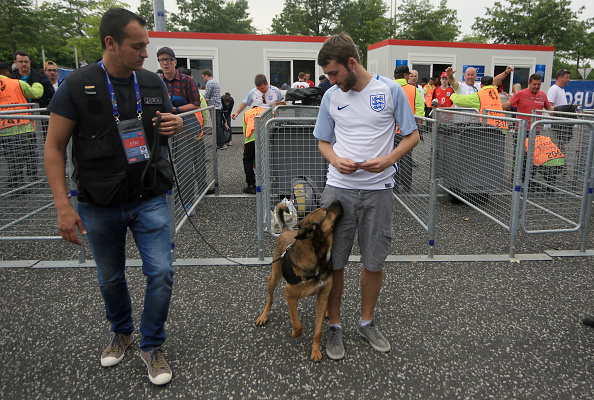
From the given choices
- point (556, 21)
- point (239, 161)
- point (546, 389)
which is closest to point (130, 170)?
point (546, 389)

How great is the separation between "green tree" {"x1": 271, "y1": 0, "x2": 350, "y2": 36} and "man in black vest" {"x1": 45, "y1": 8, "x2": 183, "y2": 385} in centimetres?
4728

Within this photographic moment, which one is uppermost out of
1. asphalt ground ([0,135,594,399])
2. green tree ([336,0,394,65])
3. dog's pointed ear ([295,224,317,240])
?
green tree ([336,0,394,65])

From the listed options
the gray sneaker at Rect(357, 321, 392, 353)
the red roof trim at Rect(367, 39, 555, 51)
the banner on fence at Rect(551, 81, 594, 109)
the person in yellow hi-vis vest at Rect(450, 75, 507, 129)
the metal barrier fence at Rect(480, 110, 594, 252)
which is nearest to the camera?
the gray sneaker at Rect(357, 321, 392, 353)

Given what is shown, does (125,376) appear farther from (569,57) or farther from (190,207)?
(569,57)

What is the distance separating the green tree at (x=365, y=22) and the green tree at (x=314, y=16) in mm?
795

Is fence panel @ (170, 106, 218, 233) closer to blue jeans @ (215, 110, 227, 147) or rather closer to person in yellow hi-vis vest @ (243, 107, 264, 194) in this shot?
person in yellow hi-vis vest @ (243, 107, 264, 194)

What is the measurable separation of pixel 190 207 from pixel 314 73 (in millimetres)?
11386

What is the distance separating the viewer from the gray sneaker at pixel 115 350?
2668 mm

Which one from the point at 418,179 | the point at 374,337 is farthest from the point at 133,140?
the point at 418,179

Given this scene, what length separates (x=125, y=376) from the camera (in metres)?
2.59

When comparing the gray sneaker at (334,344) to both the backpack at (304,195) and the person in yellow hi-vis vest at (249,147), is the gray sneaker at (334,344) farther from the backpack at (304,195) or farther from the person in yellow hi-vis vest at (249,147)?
the person in yellow hi-vis vest at (249,147)

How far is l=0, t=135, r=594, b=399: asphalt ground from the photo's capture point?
2.51 metres

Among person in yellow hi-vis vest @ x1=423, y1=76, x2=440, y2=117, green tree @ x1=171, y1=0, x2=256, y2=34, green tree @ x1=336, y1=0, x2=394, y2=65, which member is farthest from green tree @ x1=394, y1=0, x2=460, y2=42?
person in yellow hi-vis vest @ x1=423, y1=76, x2=440, y2=117

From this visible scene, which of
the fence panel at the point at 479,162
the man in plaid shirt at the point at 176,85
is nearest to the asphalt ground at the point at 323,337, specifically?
the fence panel at the point at 479,162
